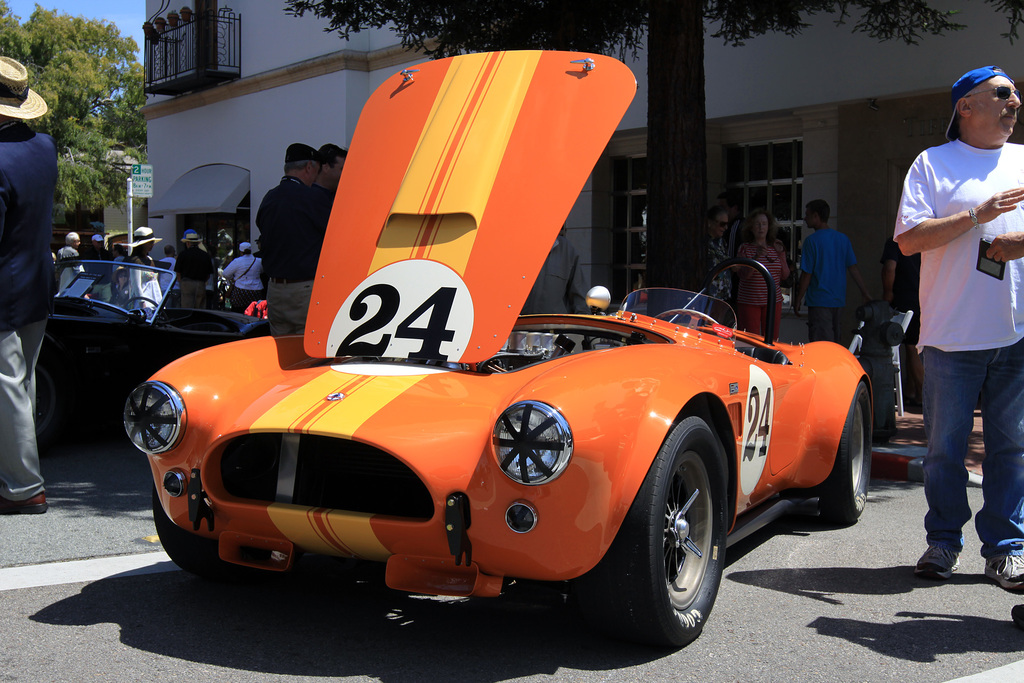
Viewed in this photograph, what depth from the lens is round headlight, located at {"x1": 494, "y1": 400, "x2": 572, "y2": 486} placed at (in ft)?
9.13

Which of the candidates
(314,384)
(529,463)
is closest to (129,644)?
(314,384)

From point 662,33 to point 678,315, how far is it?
12.3 ft

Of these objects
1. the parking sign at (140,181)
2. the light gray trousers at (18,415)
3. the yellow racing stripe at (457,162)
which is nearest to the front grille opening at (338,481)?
the yellow racing stripe at (457,162)

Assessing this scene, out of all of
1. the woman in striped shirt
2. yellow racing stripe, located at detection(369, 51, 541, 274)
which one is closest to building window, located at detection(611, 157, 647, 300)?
the woman in striped shirt

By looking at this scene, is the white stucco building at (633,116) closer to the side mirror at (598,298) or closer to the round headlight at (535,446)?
the side mirror at (598,298)

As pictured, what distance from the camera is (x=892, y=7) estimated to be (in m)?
8.61

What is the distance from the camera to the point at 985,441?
3871mm

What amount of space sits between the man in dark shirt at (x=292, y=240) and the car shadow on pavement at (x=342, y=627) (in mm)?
2120

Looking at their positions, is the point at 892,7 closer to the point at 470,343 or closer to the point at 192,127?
the point at 470,343

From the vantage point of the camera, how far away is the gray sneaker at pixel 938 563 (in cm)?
396

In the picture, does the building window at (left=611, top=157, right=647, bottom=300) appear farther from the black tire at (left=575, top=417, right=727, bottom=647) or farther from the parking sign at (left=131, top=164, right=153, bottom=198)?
the black tire at (left=575, top=417, right=727, bottom=647)

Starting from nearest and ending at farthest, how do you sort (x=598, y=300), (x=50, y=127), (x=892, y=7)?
(x=598, y=300) < (x=892, y=7) < (x=50, y=127)

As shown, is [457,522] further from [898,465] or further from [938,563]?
[898,465]

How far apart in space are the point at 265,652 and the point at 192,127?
20331 millimetres
